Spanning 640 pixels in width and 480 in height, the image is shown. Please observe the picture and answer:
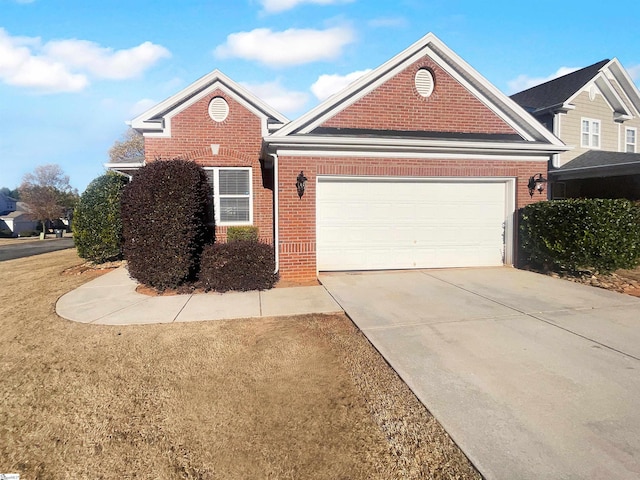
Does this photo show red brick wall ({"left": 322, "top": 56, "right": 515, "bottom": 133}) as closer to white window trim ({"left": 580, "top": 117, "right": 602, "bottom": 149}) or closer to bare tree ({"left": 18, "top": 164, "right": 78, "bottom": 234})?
white window trim ({"left": 580, "top": 117, "right": 602, "bottom": 149})

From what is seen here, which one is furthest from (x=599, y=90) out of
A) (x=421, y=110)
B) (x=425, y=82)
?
(x=421, y=110)

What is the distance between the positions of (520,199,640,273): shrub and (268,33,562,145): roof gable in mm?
2571

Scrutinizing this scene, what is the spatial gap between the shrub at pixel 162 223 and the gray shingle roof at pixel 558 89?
53.3 feet

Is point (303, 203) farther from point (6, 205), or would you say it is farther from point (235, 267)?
point (6, 205)

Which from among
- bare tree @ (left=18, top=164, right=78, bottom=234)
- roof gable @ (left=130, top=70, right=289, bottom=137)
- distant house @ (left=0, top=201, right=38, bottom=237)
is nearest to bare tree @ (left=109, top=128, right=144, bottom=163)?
bare tree @ (left=18, top=164, right=78, bottom=234)

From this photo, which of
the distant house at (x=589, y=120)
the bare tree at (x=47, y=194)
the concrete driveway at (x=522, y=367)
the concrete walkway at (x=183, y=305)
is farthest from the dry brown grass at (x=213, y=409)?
the bare tree at (x=47, y=194)

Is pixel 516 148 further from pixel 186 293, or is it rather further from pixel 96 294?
pixel 96 294

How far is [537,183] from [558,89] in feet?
35.7

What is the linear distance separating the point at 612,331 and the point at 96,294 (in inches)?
352

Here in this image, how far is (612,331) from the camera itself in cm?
472

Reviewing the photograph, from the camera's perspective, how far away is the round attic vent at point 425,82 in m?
9.36

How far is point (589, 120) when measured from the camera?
1617 centimetres

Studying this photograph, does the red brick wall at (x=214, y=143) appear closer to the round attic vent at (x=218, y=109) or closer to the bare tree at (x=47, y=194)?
the round attic vent at (x=218, y=109)

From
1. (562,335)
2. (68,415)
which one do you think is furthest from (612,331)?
(68,415)
